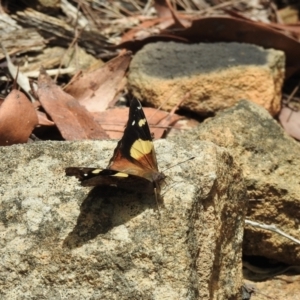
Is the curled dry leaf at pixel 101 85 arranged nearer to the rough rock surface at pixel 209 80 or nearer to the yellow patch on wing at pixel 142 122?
the rough rock surface at pixel 209 80

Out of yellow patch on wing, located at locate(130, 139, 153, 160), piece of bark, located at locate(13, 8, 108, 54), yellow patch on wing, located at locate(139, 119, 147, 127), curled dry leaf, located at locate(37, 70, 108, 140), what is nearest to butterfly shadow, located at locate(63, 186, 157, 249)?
yellow patch on wing, located at locate(130, 139, 153, 160)

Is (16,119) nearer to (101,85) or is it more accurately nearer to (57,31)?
(101,85)

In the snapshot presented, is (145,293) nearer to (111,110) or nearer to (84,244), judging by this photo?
(84,244)

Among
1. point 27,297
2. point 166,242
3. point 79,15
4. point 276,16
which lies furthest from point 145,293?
point 276,16

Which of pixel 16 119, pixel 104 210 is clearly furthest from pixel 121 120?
pixel 104 210

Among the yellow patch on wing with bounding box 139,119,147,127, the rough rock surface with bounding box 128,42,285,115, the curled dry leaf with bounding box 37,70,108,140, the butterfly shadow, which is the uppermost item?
the yellow patch on wing with bounding box 139,119,147,127

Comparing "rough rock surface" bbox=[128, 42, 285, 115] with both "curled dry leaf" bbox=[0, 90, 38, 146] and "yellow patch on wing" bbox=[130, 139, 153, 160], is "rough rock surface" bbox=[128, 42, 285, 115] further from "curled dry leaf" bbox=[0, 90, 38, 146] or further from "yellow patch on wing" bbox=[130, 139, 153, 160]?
"yellow patch on wing" bbox=[130, 139, 153, 160]

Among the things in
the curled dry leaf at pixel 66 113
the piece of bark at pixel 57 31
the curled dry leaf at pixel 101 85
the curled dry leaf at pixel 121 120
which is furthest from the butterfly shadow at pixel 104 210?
the piece of bark at pixel 57 31
